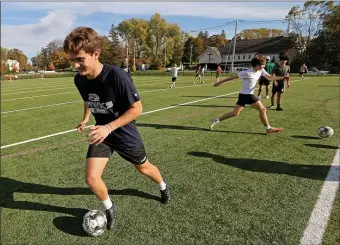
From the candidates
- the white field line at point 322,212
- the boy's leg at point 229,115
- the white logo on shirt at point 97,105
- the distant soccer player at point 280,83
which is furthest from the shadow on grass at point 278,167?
the distant soccer player at point 280,83

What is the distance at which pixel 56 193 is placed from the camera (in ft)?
13.5

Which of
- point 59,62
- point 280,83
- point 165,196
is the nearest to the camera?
point 165,196

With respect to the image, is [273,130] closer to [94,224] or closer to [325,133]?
[325,133]

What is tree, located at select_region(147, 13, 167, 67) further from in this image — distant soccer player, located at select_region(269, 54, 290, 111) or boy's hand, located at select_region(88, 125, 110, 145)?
boy's hand, located at select_region(88, 125, 110, 145)

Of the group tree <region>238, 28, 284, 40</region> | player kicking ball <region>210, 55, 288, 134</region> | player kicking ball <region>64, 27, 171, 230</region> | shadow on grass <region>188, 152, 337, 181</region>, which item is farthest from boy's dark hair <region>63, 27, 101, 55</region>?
tree <region>238, 28, 284, 40</region>

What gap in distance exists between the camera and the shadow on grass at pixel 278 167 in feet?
14.0

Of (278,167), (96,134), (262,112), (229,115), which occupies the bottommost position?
(278,167)

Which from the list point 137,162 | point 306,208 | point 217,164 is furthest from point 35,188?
point 306,208

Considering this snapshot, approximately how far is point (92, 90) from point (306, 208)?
2889 mm

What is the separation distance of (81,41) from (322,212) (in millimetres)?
3260

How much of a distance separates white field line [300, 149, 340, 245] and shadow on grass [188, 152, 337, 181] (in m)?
0.13

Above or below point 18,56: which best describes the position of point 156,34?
above

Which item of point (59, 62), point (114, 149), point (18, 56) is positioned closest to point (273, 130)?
point (114, 149)

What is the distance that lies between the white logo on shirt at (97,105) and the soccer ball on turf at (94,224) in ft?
3.93
